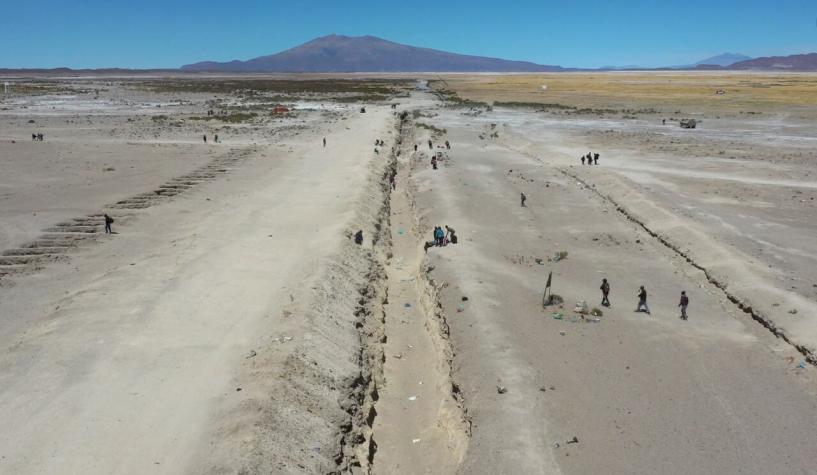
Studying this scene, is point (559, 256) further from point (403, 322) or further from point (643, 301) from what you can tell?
point (403, 322)

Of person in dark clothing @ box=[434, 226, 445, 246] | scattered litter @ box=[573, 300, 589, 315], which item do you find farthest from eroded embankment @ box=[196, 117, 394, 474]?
scattered litter @ box=[573, 300, 589, 315]

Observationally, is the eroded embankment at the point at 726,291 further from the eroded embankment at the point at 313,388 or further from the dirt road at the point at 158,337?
the dirt road at the point at 158,337

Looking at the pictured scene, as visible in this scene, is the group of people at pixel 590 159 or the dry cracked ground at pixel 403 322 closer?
the dry cracked ground at pixel 403 322

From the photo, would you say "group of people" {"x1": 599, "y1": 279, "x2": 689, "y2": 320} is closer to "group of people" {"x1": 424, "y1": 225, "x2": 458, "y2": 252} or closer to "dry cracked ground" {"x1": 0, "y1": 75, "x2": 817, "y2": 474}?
"dry cracked ground" {"x1": 0, "y1": 75, "x2": 817, "y2": 474}

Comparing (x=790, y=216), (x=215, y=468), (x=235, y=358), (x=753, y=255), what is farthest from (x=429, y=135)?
(x=215, y=468)

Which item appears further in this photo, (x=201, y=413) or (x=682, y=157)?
(x=682, y=157)

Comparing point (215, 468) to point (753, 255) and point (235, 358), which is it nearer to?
point (235, 358)

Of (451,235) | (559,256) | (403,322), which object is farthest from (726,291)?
(403,322)

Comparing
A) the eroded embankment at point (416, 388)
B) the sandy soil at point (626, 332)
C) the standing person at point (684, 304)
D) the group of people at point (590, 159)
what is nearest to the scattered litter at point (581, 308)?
the sandy soil at point (626, 332)
